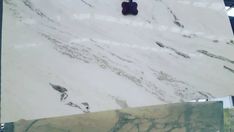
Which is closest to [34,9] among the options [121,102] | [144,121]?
[121,102]

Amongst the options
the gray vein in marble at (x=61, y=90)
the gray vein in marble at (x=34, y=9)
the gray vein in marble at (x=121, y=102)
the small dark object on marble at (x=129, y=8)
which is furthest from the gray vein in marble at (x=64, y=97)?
the small dark object on marble at (x=129, y=8)

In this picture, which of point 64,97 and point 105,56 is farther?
point 105,56

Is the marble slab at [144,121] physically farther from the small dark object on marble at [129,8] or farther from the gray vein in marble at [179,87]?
the small dark object on marble at [129,8]

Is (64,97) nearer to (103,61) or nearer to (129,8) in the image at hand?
(103,61)

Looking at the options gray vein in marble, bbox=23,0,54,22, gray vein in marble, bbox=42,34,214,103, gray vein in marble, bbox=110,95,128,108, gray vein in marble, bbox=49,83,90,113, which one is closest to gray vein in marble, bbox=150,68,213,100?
gray vein in marble, bbox=42,34,214,103

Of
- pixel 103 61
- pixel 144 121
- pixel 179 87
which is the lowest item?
pixel 144 121

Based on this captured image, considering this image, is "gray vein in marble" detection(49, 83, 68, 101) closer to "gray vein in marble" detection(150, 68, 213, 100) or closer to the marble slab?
the marble slab
